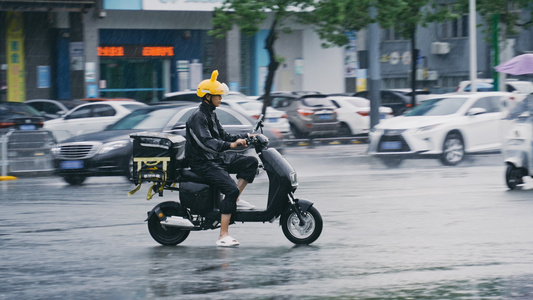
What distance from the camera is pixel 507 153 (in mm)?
15008

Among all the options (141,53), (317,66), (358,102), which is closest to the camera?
(358,102)

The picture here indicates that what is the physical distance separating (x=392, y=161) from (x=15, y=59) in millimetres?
22094

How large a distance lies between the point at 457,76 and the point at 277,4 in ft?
81.3

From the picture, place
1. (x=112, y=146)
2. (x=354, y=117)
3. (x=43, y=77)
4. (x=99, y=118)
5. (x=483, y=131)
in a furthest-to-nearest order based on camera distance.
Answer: (x=43, y=77), (x=354, y=117), (x=99, y=118), (x=483, y=131), (x=112, y=146)

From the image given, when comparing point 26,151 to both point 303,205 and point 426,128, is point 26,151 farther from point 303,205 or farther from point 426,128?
point 303,205

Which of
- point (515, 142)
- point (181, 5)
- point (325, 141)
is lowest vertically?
point (325, 141)

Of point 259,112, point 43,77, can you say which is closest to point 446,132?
point 259,112

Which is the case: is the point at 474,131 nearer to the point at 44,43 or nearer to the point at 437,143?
the point at 437,143

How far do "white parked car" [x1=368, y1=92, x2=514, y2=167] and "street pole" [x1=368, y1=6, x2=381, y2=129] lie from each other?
6.80m

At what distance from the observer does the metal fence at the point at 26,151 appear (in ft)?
63.8

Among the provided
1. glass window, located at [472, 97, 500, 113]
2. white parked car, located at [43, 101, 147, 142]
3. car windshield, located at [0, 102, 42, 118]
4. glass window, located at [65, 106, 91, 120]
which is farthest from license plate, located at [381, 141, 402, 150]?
car windshield, located at [0, 102, 42, 118]

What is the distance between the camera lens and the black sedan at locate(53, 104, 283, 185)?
17.2 meters

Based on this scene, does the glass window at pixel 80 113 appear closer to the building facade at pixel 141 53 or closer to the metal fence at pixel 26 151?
the metal fence at pixel 26 151

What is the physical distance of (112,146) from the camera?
56.6 ft
